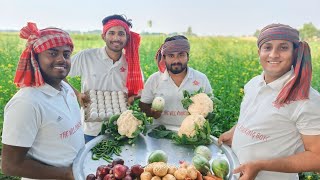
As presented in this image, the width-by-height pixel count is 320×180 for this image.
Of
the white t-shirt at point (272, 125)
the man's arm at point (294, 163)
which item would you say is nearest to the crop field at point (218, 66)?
the white t-shirt at point (272, 125)

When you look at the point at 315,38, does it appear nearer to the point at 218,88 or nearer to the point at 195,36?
the point at 195,36

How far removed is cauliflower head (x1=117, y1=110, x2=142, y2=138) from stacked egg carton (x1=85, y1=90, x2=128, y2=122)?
9.2 inches

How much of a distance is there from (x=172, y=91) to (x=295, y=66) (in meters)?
1.46

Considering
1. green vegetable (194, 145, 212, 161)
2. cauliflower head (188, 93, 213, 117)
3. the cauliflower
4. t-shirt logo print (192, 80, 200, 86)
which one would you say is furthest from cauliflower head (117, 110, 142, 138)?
t-shirt logo print (192, 80, 200, 86)

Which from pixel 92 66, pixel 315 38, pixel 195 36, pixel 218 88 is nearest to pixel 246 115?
pixel 92 66

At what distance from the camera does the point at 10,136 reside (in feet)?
7.84

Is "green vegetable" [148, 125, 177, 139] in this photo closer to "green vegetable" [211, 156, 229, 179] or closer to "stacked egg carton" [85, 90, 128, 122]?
"stacked egg carton" [85, 90, 128, 122]

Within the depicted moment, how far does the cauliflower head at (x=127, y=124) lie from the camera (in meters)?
3.32

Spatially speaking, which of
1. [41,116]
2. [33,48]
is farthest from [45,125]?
[33,48]

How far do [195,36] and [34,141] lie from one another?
8426 millimetres

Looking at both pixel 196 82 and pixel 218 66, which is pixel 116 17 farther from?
pixel 218 66

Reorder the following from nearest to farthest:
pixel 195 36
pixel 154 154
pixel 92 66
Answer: pixel 154 154 < pixel 92 66 < pixel 195 36

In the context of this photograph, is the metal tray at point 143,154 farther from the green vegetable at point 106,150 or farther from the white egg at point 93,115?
the white egg at point 93,115

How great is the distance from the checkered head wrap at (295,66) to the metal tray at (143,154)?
2.26 feet
